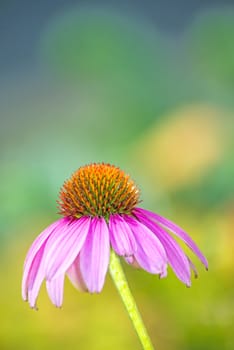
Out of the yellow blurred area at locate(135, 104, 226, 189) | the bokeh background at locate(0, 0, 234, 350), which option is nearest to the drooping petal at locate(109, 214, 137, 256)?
the bokeh background at locate(0, 0, 234, 350)

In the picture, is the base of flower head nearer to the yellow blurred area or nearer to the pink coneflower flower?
the pink coneflower flower

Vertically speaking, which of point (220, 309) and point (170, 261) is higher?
point (220, 309)

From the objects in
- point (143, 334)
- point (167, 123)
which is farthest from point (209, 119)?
point (143, 334)

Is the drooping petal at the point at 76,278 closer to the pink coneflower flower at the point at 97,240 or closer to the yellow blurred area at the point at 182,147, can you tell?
the pink coneflower flower at the point at 97,240

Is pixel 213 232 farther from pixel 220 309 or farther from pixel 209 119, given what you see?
pixel 209 119

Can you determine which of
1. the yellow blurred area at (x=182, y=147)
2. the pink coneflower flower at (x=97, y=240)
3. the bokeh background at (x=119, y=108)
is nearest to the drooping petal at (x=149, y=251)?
the pink coneflower flower at (x=97, y=240)

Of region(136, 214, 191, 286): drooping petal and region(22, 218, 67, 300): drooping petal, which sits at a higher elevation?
region(22, 218, 67, 300): drooping petal

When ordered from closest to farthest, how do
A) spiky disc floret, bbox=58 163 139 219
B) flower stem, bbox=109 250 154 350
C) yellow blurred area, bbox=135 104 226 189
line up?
flower stem, bbox=109 250 154 350 → spiky disc floret, bbox=58 163 139 219 → yellow blurred area, bbox=135 104 226 189
